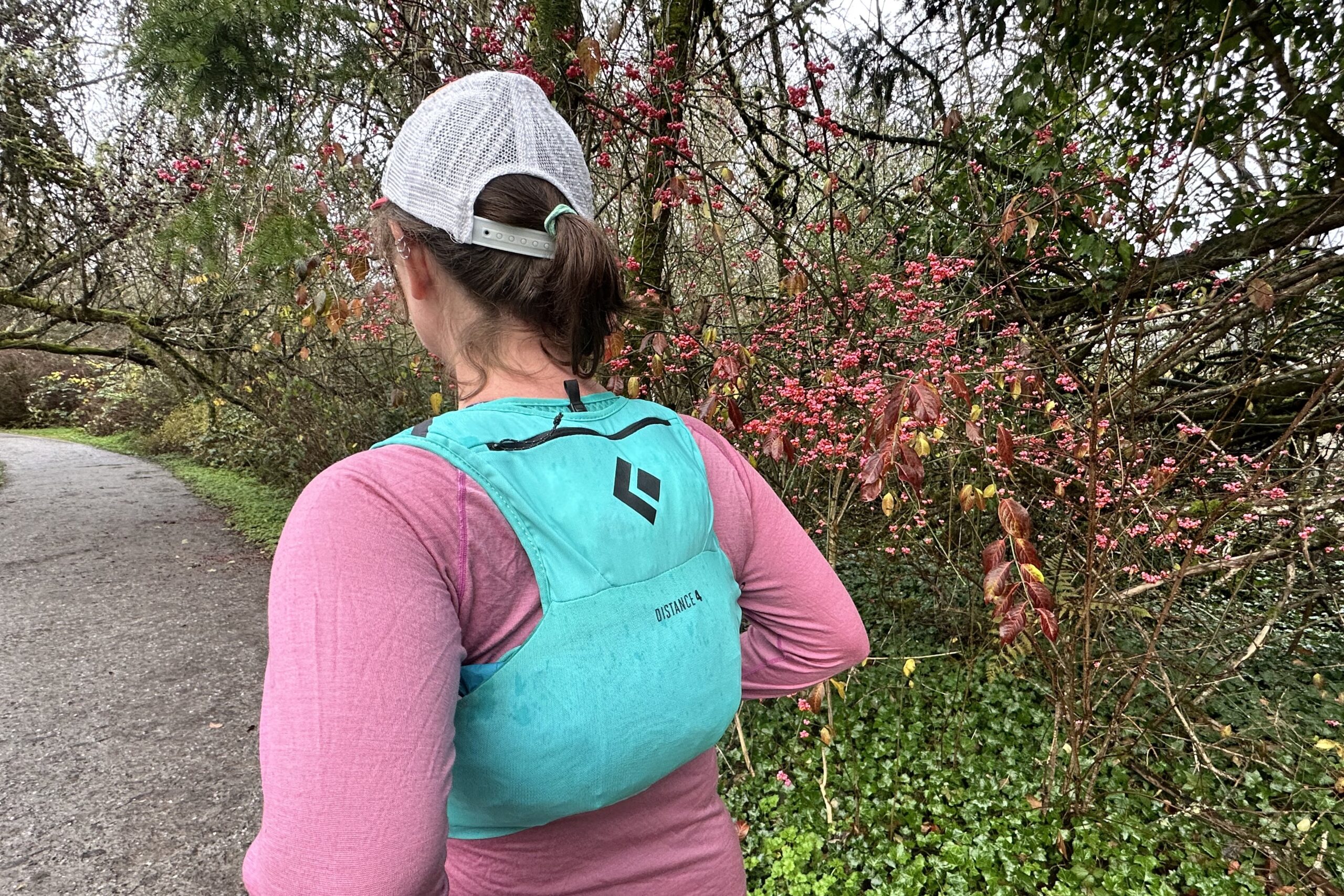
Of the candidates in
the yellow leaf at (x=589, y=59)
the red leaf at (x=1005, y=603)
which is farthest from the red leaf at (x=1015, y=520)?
the yellow leaf at (x=589, y=59)

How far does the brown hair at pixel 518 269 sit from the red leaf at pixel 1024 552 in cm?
131

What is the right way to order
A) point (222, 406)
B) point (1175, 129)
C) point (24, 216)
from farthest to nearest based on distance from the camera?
point (222, 406) < point (24, 216) < point (1175, 129)

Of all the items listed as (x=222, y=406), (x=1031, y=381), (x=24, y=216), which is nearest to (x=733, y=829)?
(x=1031, y=381)

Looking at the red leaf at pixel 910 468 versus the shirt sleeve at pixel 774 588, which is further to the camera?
the red leaf at pixel 910 468

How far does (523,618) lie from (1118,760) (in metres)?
3.17

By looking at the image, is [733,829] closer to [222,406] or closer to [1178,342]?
[1178,342]

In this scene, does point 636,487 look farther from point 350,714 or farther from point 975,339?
point 975,339

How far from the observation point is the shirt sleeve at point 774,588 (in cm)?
95

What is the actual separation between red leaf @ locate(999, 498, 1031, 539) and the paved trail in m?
2.83

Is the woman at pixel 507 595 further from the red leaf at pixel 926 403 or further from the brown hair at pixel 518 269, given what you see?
the red leaf at pixel 926 403

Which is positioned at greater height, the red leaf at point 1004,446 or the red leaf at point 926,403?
the red leaf at point 926,403

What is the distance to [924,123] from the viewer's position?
397cm

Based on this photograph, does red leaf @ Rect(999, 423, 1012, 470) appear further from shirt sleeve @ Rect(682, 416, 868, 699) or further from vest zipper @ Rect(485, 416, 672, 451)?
vest zipper @ Rect(485, 416, 672, 451)

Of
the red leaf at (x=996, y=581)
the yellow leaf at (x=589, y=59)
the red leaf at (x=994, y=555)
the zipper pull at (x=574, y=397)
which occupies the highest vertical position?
the yellow leaf at (x=589, y=59)
